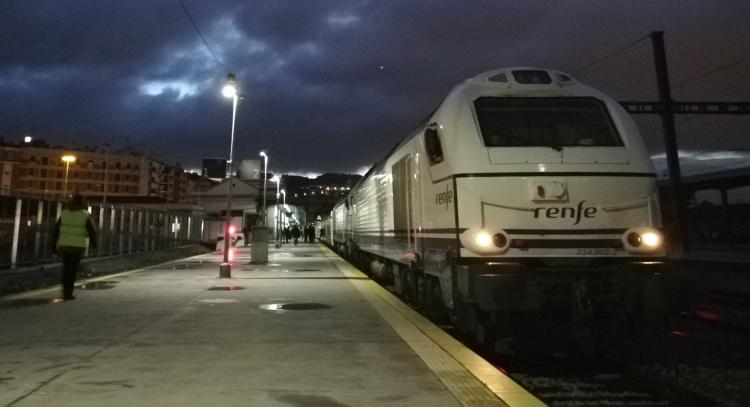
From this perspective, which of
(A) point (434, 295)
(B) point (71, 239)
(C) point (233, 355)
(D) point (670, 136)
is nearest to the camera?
(C) point (233, 355)

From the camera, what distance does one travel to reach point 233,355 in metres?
6.02

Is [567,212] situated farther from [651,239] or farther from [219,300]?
[219,300]

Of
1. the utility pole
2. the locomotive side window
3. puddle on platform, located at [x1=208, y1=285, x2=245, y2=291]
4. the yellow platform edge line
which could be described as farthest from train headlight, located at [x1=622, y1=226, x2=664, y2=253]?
the utility pole

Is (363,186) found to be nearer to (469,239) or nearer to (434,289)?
(434,289)

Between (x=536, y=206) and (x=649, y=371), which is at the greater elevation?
(x=536, y=206)

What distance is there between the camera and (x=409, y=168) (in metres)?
9.39

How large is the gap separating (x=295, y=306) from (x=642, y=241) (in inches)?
219

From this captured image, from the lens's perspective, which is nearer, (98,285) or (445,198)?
(445,198)

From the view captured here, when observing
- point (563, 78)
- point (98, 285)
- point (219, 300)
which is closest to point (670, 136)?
point (563, 78)

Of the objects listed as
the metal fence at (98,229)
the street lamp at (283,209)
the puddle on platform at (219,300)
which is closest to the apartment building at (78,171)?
the street lamp at (283,209)

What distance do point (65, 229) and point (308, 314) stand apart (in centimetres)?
486

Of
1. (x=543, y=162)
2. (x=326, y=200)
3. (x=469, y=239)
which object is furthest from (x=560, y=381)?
(x=326, y=200)

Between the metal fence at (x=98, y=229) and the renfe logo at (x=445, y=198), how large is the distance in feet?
38.4

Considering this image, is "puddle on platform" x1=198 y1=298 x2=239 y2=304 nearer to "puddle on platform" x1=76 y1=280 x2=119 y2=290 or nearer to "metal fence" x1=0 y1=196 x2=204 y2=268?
"puddle on platform" x1=76 y1=280 x2=119 y2=290
